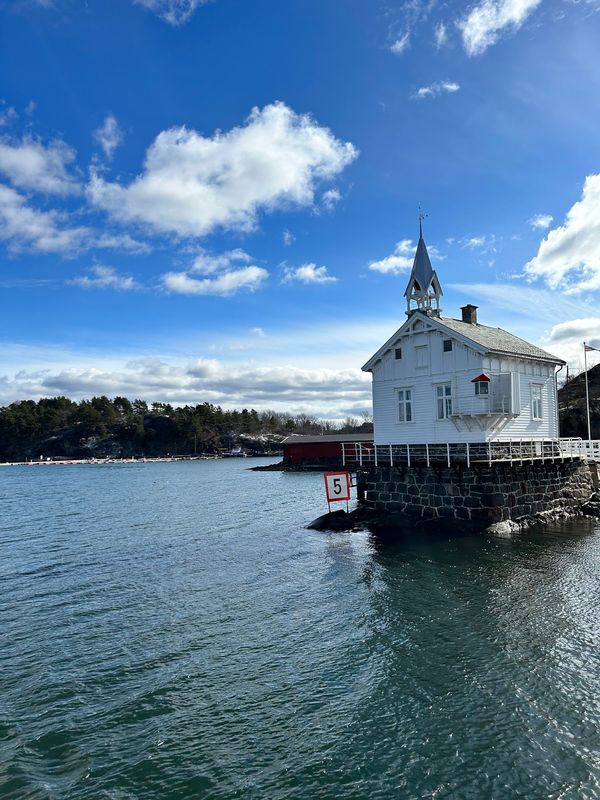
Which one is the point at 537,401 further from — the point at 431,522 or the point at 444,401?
the point at 431,522

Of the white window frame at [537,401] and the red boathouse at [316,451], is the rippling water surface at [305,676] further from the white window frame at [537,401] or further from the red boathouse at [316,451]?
the red boathouse at [316,451]

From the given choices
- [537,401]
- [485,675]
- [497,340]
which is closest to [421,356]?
[497,340]

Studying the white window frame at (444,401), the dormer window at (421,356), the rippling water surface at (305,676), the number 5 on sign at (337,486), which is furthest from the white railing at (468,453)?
the rippling water surface at (305,676)

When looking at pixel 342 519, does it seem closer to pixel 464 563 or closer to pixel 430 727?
pixel 464 563

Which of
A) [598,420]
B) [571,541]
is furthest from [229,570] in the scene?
[598,420]

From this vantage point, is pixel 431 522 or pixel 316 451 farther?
pixel 316 451

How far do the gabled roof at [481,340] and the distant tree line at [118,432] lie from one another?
139 metres

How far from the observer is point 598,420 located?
191 feet

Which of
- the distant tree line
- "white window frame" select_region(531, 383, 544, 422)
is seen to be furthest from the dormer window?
the distant tree line

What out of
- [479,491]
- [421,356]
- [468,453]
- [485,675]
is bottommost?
[485,675]

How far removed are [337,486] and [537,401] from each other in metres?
12.6

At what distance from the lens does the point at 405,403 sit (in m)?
30.0

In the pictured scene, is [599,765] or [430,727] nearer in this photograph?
[599,765]

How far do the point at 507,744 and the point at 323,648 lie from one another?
4.80m
